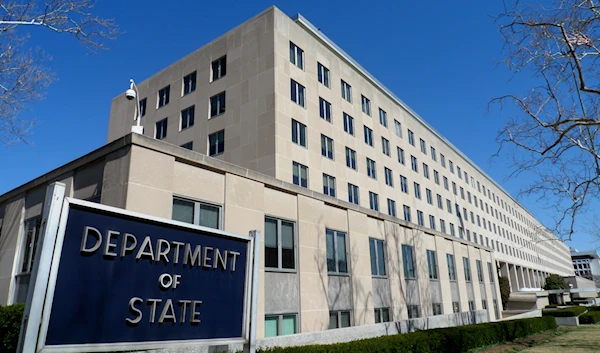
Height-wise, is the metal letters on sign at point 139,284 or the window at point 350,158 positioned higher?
the window at point 350,158

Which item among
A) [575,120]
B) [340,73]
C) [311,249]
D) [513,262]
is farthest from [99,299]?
[513,262]

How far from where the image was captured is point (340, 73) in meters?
34.3

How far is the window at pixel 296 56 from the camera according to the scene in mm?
29328

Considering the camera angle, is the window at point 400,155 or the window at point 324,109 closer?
the window at point 324,109

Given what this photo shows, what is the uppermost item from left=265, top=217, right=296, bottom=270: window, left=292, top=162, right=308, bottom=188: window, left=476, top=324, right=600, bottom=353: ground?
left=292, top=162, right=308, bottom=188: window

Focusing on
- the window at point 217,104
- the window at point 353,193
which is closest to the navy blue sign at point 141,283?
the window at point 217,104

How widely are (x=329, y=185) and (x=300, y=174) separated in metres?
3.66

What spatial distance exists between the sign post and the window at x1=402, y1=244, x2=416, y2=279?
68.1 ft

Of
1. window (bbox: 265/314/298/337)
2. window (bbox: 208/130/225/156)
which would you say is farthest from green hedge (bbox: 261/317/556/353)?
window (bbox: 208/130/225/156)

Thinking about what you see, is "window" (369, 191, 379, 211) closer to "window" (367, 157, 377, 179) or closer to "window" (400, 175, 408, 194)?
"window" (367, 157, 377, 179)

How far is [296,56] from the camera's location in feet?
97.7

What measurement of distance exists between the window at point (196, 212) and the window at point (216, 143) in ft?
54.2

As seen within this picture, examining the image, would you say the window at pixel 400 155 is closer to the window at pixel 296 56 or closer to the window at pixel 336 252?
the window at pixel 296 56

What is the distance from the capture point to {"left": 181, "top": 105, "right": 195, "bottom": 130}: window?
31.8 m
